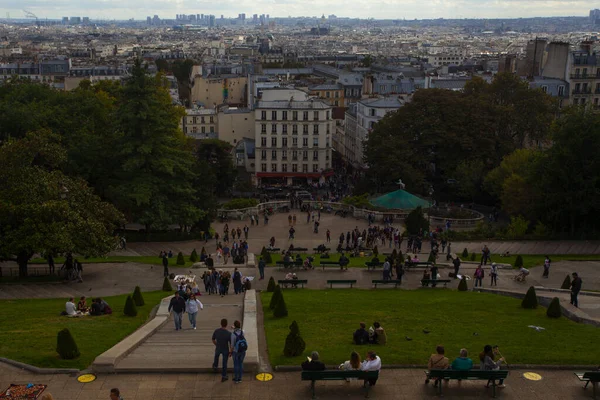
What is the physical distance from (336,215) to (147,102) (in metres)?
21.6

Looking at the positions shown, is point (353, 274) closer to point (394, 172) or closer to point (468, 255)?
point (468, 255)

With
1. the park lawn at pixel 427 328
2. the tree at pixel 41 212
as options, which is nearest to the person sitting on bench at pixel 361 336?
the park lawn at pixel 427 328

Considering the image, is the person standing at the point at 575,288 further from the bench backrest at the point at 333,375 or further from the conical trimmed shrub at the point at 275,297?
the bench backrest at the point at 333,375

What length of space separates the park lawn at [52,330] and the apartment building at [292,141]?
5414 cm

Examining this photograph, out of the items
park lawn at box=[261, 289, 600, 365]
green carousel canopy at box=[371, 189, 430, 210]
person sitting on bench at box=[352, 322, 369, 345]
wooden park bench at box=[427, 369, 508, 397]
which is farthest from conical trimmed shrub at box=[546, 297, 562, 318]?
green carousel canopy at box=[371, 189, 430, 210]

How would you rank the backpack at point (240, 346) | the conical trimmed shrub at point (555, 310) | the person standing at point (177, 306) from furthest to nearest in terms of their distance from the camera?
the conical trimmed shrub at point (555, 310)
the person standing at point (177, 306)
the backpack at point (240, 346)

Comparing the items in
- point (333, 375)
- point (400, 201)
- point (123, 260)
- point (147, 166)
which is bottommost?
point (123, 260)

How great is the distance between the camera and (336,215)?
64062 mm

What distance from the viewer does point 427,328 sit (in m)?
25.4

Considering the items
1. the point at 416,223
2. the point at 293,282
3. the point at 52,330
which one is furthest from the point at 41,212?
the point at 416,223

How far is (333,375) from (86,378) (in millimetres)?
7391

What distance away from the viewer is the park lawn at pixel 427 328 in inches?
869

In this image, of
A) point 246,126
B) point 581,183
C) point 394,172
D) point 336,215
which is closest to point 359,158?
point 246,126

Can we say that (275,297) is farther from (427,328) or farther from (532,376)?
(532,376)
